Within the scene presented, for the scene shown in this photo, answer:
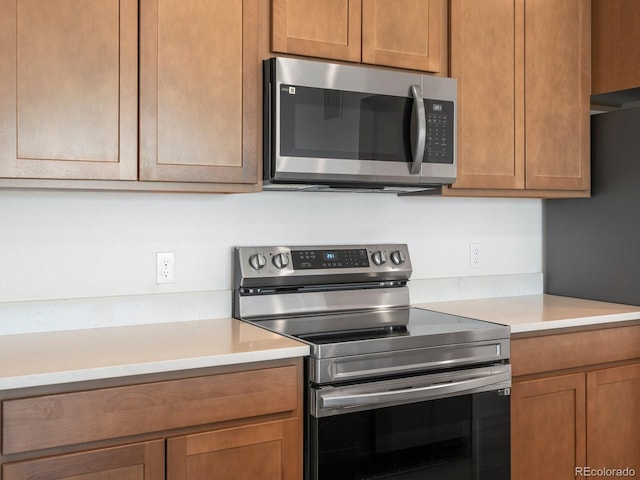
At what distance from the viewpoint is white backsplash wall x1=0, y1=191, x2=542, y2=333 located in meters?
2.08

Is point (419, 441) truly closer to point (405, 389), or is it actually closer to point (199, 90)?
point (405, 389)

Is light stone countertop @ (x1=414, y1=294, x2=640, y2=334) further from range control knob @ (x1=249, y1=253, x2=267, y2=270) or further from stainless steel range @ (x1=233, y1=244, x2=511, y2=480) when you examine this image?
range control knob @ (x1=249, y1=253, x2=267, y2=270)

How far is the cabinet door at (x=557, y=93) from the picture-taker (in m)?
2.62

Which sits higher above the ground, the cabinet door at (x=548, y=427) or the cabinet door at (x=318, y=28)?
the cabinet door at (x=318, y=28)

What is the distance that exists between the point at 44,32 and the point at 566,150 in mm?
1965

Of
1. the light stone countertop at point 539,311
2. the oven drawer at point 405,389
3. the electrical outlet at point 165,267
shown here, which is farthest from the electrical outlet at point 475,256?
the electrical outlet at point 165,267

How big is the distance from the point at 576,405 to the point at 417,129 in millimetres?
1138

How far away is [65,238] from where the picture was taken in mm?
2127

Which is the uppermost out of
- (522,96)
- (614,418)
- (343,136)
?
(522,96)

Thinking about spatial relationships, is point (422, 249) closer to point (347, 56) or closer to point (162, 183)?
point (347, 56)

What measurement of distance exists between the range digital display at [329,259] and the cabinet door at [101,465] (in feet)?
2.98

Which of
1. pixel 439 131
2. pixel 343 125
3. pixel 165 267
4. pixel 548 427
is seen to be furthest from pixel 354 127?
pixel 548 427

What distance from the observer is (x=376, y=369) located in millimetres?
1941

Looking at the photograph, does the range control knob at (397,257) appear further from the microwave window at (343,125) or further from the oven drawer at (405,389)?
the oven drawer at (405,389)
